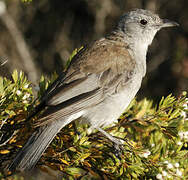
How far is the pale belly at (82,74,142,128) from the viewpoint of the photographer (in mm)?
3508

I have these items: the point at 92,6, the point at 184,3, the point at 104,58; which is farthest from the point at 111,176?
the point at 184,3

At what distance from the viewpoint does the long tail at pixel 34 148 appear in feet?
9.12

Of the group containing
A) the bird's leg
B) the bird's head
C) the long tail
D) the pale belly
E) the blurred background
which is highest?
the blurred background

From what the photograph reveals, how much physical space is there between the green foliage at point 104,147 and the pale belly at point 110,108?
222 millimetres

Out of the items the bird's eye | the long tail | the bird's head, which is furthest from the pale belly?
the bird's eye

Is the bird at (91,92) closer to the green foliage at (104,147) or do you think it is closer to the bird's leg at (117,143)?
the bird's leg at (117,143)

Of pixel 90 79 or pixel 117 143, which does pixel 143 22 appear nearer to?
pixel 90 79

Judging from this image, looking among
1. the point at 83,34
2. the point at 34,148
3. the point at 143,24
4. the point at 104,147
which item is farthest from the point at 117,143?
the point at 83,34

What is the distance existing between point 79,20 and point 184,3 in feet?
8.23

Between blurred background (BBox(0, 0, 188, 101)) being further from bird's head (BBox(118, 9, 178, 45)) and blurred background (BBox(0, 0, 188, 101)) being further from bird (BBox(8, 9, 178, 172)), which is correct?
bird (BBox(8, 9, 178, 172))

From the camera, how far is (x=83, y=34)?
8.32 meters

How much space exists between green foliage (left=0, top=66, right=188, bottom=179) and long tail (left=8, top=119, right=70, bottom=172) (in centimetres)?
10

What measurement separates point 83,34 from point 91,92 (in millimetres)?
4901

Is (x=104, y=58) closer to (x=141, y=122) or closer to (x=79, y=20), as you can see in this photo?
(x=141, y=122)
